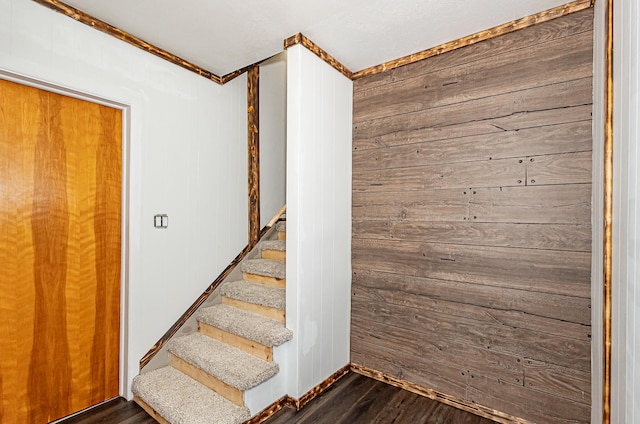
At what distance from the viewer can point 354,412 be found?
2033 millimetres

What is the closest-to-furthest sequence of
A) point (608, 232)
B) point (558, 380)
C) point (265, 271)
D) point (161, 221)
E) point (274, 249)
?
point (608, 232) < point (558, 380) < point (161, 221) < point (265, 271) < point (274, 249)

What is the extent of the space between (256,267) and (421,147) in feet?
5.32

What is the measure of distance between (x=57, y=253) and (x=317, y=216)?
5.20 feet

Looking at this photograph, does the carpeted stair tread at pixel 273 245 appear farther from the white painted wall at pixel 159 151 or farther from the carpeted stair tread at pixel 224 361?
the carpeted stair tread at pixel 224 361

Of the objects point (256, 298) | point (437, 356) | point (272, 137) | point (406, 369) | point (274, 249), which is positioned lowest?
point (406, 369)

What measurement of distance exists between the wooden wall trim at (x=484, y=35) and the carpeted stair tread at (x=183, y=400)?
8.24 feet

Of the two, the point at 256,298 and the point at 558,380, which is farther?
the point at 256,298

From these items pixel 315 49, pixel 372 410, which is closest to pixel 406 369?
pixel 372 410

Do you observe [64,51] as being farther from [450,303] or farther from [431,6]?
[450,303]

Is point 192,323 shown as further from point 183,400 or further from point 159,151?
point 159,151

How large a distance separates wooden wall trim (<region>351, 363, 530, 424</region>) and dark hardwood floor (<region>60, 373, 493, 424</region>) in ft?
0.10

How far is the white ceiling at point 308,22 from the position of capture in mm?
1788

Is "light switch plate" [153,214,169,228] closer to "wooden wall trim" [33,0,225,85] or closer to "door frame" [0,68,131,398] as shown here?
"door frame" [0,68,131,398]

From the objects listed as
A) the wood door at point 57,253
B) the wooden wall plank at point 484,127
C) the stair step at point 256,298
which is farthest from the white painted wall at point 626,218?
the wood door at point 57,253
